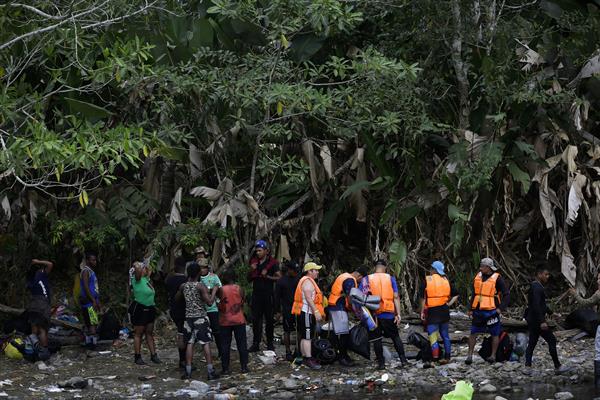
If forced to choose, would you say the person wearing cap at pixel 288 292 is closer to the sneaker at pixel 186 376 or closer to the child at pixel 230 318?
the child at pixel 230 318

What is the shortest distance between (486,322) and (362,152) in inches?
178

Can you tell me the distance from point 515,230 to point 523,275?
769 millimetres

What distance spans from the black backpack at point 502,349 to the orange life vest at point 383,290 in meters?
1.37

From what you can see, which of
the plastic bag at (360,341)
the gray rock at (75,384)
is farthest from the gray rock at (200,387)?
the plastic bag at (360,341)

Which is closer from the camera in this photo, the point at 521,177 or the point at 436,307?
the point at 436,307

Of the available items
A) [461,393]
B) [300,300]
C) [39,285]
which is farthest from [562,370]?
[461,393]

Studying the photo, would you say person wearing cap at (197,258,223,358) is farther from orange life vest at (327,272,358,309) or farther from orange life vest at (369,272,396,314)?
orange life vest at (369,272,396,314)

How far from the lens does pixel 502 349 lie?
46.7 feet

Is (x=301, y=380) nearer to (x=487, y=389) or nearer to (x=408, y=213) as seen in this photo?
(x=487, y=389)

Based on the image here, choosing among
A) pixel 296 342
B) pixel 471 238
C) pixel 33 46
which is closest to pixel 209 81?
pixel 33 46

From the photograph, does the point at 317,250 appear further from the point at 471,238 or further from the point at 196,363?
the point at 196,363

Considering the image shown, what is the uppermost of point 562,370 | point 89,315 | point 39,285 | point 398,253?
point 398,253

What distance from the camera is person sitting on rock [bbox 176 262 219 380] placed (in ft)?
44.7

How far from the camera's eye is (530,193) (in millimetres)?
17984
